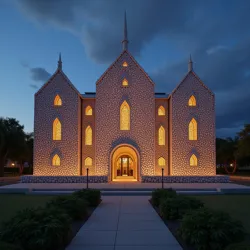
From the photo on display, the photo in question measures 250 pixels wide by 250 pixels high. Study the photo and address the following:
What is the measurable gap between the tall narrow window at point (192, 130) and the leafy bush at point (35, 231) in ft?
79.2

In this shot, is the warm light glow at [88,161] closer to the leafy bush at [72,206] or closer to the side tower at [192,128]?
the side tower at [192,128]

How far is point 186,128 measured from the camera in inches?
1182

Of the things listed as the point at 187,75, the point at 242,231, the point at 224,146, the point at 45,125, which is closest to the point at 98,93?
the point at 45,125

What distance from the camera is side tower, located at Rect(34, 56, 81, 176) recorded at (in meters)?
29.5

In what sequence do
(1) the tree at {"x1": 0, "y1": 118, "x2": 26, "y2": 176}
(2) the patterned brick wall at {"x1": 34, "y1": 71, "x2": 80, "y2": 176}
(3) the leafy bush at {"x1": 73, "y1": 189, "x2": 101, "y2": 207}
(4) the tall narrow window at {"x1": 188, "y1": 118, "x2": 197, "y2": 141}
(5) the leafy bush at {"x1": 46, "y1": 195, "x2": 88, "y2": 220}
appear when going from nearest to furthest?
(5) the leafy bush at {"x1": 46, "y1": 195, "x2": 88, "y2": 220}
(3) the leafy bush at {"x1": 73, "y1": 189, "x2": 101, "y2": 207}
(2) the patterned brick wall at {"x1": 34, "y1": 71, "x2": 80, "y2": 176}
(4) the tall narrow window at {"x1": 188, "y1": 118, "x2": 197, "y2": 141}
(1) the tree at {"x1": 0, "y1": 118, "x2": 26, "y2": 176}

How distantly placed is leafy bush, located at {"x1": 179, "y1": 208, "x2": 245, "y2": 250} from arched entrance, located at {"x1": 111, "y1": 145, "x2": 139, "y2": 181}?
23041 mm

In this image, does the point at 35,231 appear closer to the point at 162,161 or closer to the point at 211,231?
the point at 211,231

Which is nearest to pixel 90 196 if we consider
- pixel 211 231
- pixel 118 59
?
pixel 211 231

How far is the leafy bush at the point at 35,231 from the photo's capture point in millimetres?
6566

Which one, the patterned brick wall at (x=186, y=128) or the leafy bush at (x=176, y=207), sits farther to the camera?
the patterned brick wall at (x=186, y=128)

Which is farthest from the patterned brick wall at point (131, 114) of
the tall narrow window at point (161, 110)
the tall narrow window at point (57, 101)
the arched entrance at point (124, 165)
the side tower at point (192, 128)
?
the tall narrow window at point (57, 101)

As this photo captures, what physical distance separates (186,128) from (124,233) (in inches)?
879

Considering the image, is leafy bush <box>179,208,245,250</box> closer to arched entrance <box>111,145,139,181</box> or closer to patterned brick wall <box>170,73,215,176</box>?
patterned brick wall <box>170,73,215,176</box>

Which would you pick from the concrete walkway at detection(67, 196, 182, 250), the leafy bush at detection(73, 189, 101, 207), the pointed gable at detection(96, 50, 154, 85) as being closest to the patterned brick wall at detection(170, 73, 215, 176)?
the pointed gable at detection(96, 50, 154, 85)
